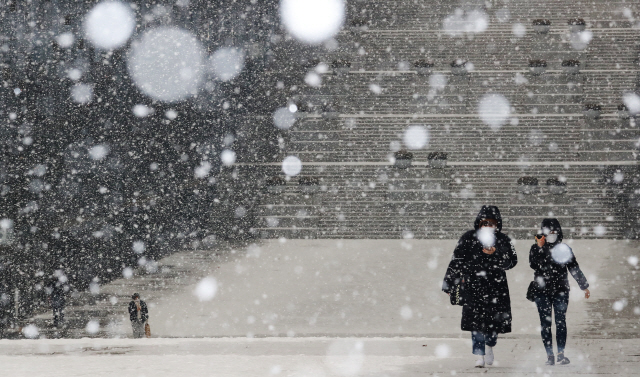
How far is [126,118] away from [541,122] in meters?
13.3

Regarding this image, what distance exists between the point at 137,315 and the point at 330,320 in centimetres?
306

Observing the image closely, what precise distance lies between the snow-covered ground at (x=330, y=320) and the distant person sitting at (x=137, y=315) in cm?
48

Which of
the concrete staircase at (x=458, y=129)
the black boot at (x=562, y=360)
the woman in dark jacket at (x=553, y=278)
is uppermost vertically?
the concrete staircase at (x=458, y=129)

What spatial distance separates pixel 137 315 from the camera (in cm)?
1037

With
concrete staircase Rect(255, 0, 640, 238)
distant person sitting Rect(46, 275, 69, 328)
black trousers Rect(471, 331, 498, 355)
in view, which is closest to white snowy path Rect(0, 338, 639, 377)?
black trousers Rect(471, 331, 498, 355)

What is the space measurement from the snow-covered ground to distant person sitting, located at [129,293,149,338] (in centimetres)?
48

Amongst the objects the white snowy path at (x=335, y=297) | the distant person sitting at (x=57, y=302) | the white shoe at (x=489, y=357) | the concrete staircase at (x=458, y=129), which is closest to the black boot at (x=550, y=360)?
the white shoe at (x=489, y=357)

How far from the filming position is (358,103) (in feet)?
79.3

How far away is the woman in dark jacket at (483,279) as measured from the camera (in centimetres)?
639

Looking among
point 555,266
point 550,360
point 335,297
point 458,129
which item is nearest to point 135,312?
point 335,297

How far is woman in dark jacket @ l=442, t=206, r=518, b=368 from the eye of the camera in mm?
6395

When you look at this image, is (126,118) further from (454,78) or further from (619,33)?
(619,33)

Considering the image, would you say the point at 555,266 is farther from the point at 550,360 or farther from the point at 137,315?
the point at 137,315

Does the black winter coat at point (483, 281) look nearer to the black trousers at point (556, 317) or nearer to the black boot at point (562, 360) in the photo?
the black trousers at point (556, 317)
